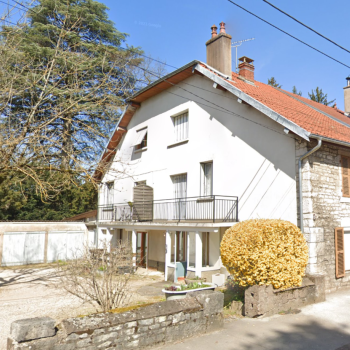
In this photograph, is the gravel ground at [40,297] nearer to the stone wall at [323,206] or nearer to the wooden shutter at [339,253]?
the stone wall at [323,206]

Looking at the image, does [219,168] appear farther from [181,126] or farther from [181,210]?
[181,126]

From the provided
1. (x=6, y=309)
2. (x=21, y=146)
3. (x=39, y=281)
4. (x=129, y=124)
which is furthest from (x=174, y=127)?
(x=6, y=309)

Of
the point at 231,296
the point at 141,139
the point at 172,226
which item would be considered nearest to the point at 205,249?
the point at 172,226

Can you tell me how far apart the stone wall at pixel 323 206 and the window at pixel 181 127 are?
18.9ft

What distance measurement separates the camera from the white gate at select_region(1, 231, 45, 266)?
17672 mm

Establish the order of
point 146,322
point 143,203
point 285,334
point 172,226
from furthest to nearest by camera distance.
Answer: point 143,203 → point 172,226 → point 285,334 → point 146,322

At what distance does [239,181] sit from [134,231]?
5.89m

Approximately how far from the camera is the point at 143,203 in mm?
15461

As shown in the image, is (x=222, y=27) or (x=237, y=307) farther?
(x=222, y=27)

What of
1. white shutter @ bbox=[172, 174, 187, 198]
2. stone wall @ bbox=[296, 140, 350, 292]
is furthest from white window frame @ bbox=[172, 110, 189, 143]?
stone wall @ bbox=[296, 140, 350, 292]

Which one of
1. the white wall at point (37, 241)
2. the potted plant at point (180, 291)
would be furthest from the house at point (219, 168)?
the potted plant at point (180, 291)

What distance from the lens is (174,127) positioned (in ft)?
50.0

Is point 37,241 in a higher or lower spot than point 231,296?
higher

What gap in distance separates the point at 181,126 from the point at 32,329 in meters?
11.3
